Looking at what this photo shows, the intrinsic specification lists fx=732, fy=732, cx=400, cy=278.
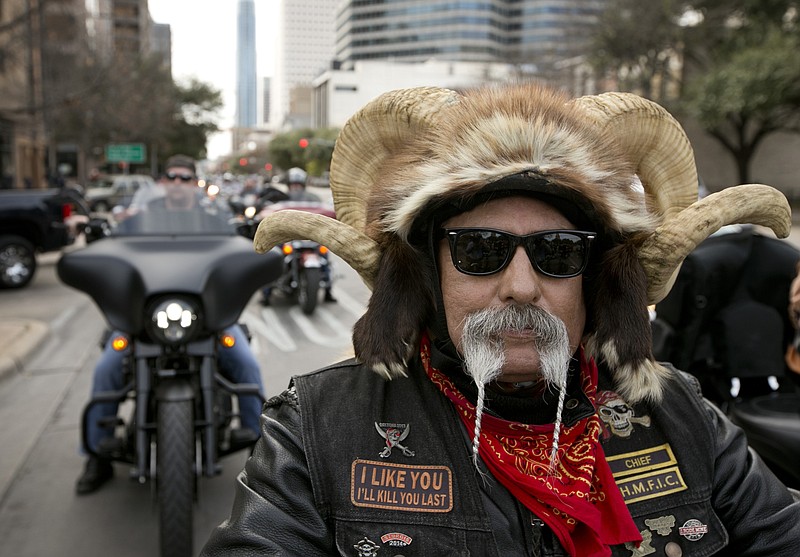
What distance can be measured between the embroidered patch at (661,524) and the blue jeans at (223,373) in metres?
2.62

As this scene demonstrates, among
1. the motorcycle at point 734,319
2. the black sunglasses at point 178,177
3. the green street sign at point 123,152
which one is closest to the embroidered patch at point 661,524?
the motorcycle at point 734,319

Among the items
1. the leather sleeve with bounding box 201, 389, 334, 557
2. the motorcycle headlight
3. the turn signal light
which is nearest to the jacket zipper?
the leather sleeve with bounding box 201, 389, 334, 557

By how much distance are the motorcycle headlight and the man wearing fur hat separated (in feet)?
6.15

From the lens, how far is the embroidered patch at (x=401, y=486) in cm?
158

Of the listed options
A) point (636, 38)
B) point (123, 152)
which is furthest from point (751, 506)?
point (123, 152)

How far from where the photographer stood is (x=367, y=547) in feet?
5.09

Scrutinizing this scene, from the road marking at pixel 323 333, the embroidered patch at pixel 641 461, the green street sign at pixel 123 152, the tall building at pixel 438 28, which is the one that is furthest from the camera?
the tall building at pixel 438 28

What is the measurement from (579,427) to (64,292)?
1154 centimetres

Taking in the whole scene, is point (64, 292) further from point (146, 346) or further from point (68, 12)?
point (68, 12)

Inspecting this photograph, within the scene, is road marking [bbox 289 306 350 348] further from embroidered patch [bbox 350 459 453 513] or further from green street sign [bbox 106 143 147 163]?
green street sign [bbox 106 143 147 163]

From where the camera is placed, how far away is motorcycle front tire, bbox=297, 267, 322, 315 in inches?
371

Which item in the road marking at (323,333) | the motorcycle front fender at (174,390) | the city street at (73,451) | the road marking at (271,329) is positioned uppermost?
the motorcycle front fender at (174,390)

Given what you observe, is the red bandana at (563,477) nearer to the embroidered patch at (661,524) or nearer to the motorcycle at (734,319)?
the embroidered patch at (661,524)

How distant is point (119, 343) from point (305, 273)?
563cm
